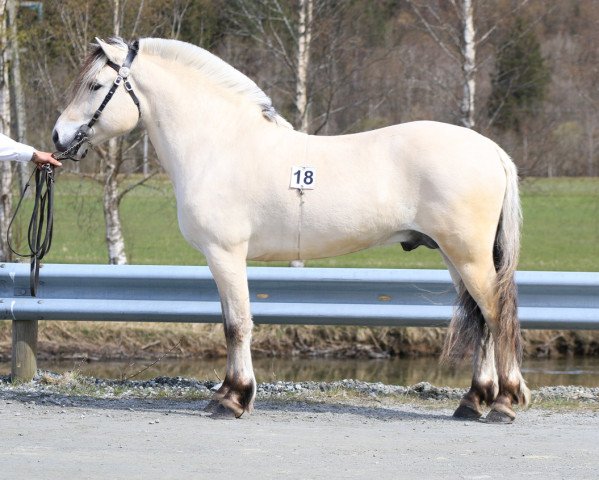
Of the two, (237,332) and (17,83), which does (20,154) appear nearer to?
(237,332)

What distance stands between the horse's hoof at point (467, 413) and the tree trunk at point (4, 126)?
732 cm

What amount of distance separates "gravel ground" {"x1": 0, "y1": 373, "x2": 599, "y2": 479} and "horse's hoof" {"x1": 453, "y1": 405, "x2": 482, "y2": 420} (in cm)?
12

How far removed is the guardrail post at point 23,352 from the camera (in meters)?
7.14

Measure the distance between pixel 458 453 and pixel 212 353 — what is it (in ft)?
22.2

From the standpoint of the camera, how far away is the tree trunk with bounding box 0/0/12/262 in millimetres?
11758

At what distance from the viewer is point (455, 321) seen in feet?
20.0

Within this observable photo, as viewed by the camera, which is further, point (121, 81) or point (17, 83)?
point (17, 83)

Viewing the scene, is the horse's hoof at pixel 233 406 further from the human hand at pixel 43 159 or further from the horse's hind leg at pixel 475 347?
the human hand at pixel 43 159

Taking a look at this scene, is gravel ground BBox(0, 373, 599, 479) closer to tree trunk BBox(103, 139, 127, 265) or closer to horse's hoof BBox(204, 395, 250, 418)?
horse's hoof BBox(204, 395, 250, 418)

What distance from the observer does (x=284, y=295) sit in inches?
276

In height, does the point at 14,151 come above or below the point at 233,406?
above

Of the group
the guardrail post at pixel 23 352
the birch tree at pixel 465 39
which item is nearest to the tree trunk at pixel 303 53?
the birch tree at pixel 465 39

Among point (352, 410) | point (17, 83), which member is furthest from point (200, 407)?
point (17, 83)

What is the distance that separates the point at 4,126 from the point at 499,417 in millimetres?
7890
